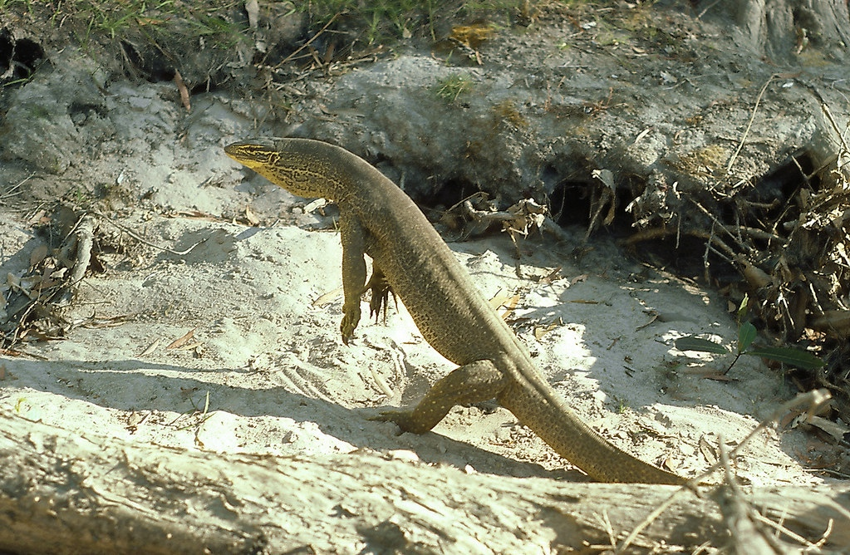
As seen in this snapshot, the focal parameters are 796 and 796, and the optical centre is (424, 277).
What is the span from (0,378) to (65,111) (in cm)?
335

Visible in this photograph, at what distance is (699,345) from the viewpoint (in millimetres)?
5203

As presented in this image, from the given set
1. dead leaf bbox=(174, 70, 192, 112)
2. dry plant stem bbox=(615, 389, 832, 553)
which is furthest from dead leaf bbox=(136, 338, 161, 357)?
dry plant stem bbox=(615, 389, 832, 553)

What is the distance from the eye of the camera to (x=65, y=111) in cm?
694

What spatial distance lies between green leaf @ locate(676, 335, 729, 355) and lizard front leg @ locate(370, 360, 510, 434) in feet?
5.18

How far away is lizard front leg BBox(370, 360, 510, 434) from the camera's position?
14.0ft

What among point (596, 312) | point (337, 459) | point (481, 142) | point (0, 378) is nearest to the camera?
point (337, 459)

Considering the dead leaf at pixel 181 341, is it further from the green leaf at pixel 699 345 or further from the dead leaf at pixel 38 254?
the green leaf at pixel 699 345

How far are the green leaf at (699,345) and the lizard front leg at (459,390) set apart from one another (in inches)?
62.2

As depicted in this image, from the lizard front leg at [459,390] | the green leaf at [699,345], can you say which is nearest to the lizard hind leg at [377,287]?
the lizard front leg at [459,390]

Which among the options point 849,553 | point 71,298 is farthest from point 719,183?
point 71,298

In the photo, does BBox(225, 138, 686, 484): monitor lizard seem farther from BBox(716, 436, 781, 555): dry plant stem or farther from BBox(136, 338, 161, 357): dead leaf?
BBox(716, 436, 781, 555): dry plant stem

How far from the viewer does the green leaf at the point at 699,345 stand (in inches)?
202

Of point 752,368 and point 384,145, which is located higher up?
point 384,145

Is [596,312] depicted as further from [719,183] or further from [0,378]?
[0,378]
